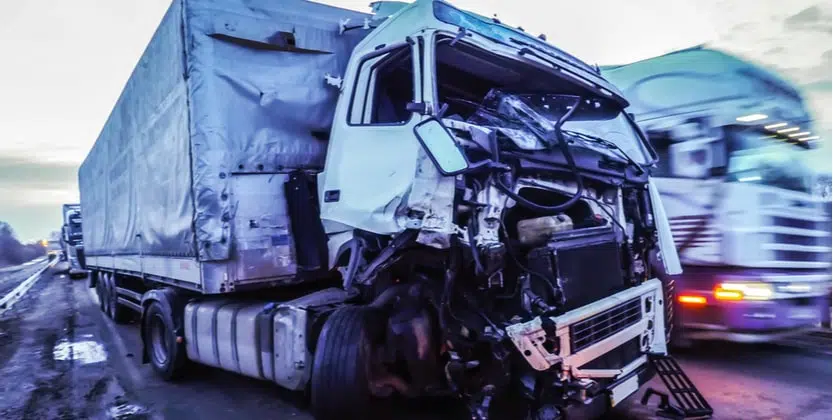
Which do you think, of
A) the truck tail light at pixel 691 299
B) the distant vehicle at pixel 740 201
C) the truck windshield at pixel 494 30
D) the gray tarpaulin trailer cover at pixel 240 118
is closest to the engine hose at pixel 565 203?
the truck windshield at pixel 494 30

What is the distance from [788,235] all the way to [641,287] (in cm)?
254

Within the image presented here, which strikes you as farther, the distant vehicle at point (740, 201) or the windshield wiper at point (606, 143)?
the distant vehicle at point (740, 201)

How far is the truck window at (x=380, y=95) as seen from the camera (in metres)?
4.20

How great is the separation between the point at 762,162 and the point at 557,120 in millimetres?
2799

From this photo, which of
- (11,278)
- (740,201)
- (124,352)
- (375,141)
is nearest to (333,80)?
(375,141)

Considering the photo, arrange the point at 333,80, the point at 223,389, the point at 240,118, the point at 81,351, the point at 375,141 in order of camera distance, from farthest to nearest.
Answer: the point at 81,351, the point at 223,389, the point at 333,80, the point at 240,118, the point at 375,141

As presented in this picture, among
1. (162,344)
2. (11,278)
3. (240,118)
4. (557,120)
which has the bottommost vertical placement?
(11,278)

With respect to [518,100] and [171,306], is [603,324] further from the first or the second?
[171,306]

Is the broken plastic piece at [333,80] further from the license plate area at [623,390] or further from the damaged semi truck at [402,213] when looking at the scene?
the license plate area at [623,390]

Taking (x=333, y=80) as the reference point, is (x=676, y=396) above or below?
below

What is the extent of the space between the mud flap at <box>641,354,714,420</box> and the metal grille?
1.36 feet

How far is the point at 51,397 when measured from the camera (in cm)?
563

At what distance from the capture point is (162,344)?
6.28m

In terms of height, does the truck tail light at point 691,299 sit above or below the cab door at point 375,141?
below
